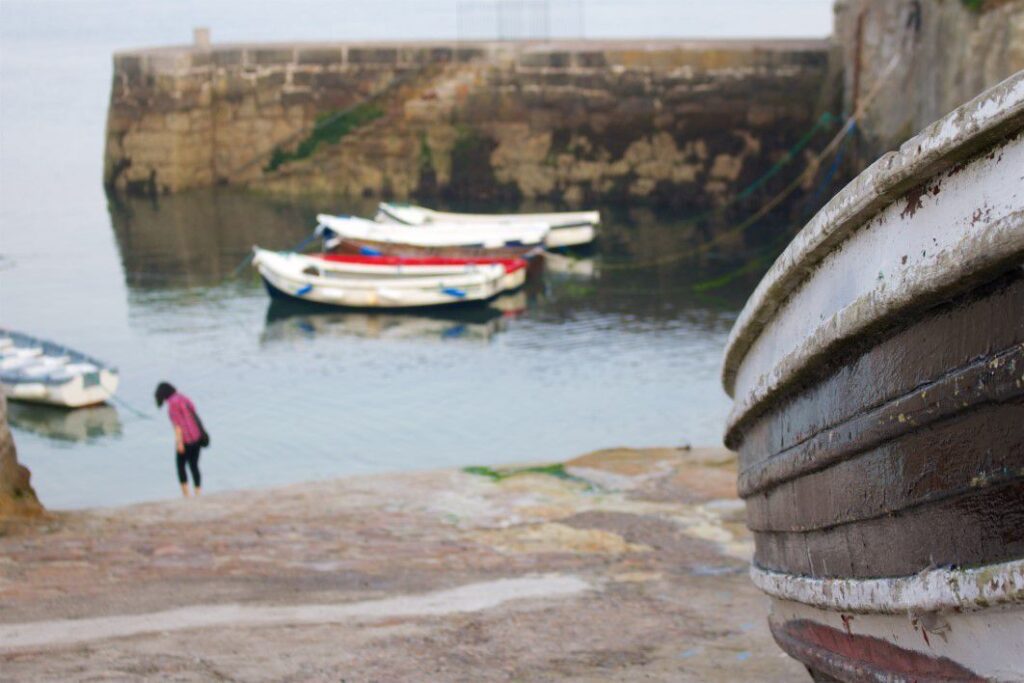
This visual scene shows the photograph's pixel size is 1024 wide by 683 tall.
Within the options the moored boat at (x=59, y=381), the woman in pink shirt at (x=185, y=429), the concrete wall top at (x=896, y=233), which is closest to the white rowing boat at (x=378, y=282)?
the moored boat at (x=59, y=381)

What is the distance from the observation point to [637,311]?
2223 centimetres

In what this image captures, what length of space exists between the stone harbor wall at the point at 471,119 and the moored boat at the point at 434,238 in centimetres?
405

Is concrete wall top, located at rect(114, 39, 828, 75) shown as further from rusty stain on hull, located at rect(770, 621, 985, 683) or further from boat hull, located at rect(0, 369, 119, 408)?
rusty stain on hull, located at rect(770, 621, 985, 683)

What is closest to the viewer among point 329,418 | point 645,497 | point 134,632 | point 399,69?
point 134,632

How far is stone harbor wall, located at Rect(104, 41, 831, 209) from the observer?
96.1 feet

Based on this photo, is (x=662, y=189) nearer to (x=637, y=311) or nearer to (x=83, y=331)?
(x=637, y=311)

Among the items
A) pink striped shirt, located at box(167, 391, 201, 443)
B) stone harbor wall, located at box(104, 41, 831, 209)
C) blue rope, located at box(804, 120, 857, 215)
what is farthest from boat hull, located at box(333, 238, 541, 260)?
pink striped shirt, located at box(167, 391, 201, 443)

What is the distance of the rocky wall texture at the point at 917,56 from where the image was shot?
713 inches

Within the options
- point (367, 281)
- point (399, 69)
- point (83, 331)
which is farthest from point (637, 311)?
point (399, 69)

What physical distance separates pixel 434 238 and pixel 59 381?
9945 mm

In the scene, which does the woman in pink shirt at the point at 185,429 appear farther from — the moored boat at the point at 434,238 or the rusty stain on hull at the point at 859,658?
the moored boat at the point at 434,238

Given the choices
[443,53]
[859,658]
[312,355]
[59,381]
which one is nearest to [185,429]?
[59,381]

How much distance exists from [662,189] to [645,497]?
852 inches

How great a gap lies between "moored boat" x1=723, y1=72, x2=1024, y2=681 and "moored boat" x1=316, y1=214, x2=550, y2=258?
21959mm
